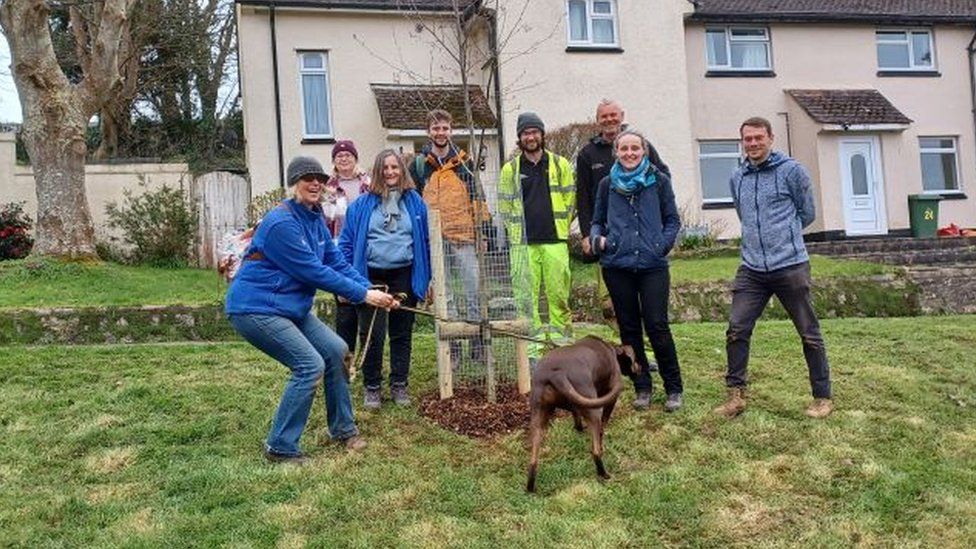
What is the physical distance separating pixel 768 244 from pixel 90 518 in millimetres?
4724

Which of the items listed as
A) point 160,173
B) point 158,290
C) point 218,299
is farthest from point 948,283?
point 160,173

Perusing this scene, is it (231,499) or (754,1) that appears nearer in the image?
(231,499)

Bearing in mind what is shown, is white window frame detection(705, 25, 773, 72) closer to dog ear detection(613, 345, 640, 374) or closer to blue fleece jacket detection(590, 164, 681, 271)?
blue fleece jacket detection(590, 164, 681, 271)

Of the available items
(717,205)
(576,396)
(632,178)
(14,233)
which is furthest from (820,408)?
(14,233)

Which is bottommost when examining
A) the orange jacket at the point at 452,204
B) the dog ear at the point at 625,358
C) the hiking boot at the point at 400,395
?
the hiking boot at the point at 400,395

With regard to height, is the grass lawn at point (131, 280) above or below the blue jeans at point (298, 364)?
above


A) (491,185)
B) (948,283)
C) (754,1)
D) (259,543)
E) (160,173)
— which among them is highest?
(754,1)

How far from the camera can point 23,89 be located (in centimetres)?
1352

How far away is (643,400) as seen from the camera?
6.62m

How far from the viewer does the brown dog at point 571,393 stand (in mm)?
5215

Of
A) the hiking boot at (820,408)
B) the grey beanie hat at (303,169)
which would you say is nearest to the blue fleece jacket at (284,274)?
the grey beanie hat at (303,169)

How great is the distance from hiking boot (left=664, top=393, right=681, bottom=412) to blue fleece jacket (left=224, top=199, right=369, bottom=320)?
2.46 m

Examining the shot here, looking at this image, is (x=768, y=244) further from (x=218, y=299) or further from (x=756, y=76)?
(x=756, y=76)

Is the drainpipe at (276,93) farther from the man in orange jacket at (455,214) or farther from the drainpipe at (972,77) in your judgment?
the drainpipe at (972,77)
